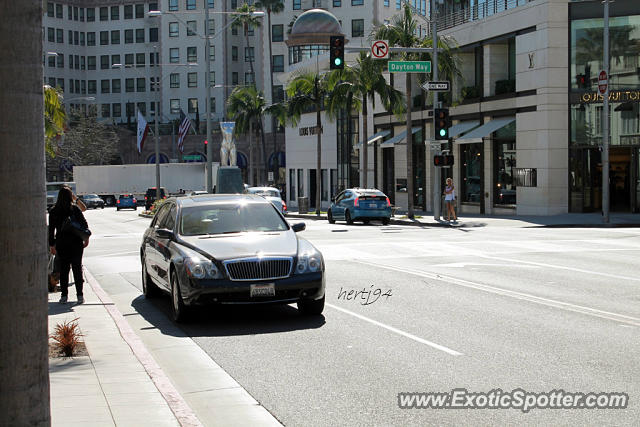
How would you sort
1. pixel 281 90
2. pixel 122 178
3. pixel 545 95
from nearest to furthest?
pixel 545 95
pixel 122 178
pixel 281 90

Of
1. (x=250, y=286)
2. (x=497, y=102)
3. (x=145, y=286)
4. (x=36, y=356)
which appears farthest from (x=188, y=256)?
(x=497, y=102)

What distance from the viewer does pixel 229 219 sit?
13.0 m

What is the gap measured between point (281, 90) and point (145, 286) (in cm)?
8260

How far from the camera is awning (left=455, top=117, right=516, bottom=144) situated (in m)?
42.1

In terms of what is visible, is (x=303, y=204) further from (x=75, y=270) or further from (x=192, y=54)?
(x=192, y=54)

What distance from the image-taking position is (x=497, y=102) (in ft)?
141

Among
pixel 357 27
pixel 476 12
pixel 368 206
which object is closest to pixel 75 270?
pixel 368 206

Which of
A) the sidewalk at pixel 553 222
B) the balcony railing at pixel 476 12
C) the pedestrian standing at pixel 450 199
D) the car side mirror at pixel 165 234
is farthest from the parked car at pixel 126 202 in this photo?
the car side mirror at pixel 165 234

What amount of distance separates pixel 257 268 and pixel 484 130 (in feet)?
109

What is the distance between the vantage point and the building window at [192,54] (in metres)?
112

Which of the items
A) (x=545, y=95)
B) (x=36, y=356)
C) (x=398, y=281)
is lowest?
(x=398, y=281)

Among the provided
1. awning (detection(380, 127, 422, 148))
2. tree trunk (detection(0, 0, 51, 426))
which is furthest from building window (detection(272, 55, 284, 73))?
tree trunk (detection(0, 0, 51, 426))

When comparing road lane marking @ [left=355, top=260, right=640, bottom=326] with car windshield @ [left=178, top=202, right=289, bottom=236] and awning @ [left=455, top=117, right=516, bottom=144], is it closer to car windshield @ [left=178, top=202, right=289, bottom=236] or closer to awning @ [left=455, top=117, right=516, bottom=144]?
car windshield @ [left=178, top=202, right=289, bottom=236]

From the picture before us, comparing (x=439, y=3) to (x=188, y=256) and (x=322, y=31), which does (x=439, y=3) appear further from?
(x=188, y=256)
